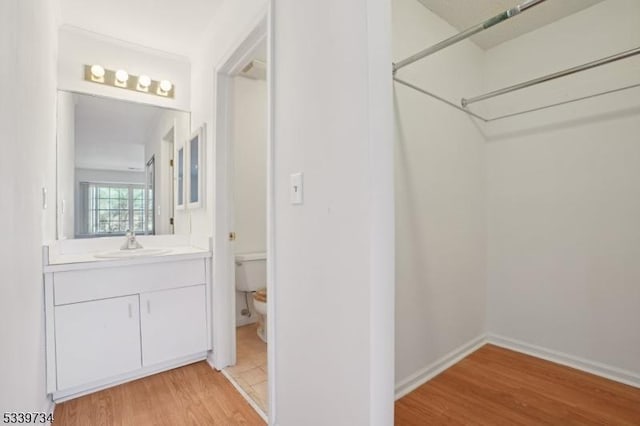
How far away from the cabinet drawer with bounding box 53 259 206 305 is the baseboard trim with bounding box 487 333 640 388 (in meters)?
2.27

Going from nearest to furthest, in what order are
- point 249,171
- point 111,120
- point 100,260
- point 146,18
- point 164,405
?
point 164,405
point 100,260
point 146,18
point 111,120
point 249,171

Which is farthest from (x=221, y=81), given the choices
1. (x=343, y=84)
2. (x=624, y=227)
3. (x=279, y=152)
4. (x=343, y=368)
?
(x=624, y=227)

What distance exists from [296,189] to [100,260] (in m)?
1.34

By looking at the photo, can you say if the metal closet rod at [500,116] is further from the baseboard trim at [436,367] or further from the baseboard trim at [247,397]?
the baseboard trim at [247,397]

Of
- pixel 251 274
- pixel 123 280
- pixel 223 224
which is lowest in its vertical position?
pixel 251 274

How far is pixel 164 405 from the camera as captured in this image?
5.33 feet

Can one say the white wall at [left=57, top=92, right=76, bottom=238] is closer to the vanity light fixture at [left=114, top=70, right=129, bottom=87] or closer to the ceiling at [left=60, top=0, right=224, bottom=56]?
the vanity light fixture at [left=114, top=70, right=129, bottom=87]

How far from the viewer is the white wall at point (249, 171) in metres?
2.86

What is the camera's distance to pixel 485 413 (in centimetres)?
156

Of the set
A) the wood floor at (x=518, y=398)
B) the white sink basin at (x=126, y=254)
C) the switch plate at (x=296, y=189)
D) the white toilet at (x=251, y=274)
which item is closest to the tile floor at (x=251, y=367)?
the white toilet at (x=251, y=274)

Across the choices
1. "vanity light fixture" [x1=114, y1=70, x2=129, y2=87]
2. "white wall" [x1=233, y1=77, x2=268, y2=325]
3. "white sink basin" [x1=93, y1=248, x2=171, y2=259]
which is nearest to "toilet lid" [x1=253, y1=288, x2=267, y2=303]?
"white wall" [x1=233, y1=77, x2=268, y2=325]

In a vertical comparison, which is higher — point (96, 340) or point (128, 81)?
point (128, 81)

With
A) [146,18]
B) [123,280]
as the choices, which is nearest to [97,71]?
[146,18]

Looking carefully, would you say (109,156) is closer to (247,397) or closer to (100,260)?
(100,260)
